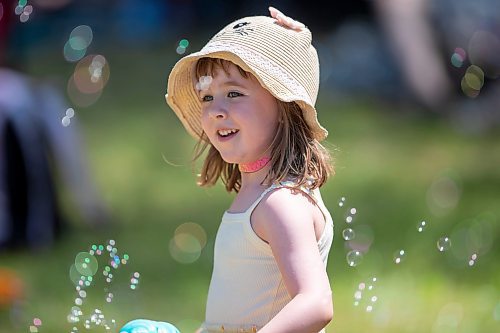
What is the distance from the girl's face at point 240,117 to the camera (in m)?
2.23

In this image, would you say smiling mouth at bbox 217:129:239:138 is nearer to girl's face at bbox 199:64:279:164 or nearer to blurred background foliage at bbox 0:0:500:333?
girl's face at bbox 199:64:279:164

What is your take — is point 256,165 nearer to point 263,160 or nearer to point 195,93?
point 263,160

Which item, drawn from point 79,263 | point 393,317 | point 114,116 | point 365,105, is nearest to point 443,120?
point 365,105

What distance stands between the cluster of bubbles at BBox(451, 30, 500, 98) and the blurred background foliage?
1.1 inches

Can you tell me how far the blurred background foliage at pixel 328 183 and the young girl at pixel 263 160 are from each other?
0.25 m

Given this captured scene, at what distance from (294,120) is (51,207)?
12.8 feet

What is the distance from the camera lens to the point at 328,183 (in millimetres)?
6562

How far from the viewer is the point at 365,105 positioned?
29.2 ft

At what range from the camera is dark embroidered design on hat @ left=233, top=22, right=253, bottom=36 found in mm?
2301

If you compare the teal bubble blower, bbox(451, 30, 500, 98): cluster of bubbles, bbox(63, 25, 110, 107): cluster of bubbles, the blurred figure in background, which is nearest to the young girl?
the teal bubble blower

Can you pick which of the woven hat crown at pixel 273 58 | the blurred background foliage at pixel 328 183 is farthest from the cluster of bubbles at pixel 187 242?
the woven hat crown at pixel 273 58

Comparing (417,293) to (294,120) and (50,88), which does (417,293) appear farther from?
(50,88)

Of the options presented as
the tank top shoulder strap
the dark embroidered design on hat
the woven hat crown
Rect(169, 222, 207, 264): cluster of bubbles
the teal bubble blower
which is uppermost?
the dark embroidered design on hat

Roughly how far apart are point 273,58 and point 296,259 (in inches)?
18.0
